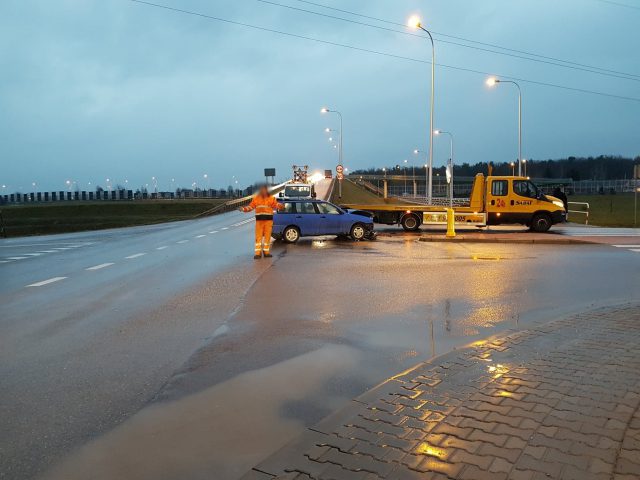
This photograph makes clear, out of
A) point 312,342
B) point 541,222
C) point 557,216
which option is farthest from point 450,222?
point 312,342

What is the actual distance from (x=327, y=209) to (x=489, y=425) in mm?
16767

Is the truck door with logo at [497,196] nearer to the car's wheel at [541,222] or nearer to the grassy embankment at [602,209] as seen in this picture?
the car's wheel at [541,222]

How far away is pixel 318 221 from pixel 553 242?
26.0ft

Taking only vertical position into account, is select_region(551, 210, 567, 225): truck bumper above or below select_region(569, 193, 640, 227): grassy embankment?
above

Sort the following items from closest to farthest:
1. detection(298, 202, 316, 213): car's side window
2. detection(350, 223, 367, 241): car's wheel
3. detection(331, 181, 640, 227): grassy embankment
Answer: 1. detection(298, 202, 316, 213): car's side window
2. detection(350, 223, 367, 241): car's wheel
3. detection(331, 181, 640, 227): grassy embankment

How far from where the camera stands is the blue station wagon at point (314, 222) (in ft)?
66.8

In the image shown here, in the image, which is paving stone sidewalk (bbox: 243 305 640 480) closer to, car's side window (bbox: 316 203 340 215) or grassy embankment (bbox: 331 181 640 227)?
car's side window (bbox: 316 203 340 215)

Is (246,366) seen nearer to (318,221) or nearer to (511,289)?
(511,289)

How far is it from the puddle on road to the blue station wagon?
14.7 metres

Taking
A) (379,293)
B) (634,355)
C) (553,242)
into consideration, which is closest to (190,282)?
(379,293)

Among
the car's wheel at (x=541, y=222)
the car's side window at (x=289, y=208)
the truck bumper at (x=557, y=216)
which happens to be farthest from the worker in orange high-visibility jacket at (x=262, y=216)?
the truck bumper at (x=557, y=216)

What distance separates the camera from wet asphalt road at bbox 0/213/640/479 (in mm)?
4281

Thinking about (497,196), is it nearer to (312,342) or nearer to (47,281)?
(47,281)

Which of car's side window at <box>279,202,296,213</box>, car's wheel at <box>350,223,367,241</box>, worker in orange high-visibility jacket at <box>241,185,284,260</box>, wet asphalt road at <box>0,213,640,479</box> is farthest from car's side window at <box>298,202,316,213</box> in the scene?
wet asphalt road at <box>0,213,640,479</box>
